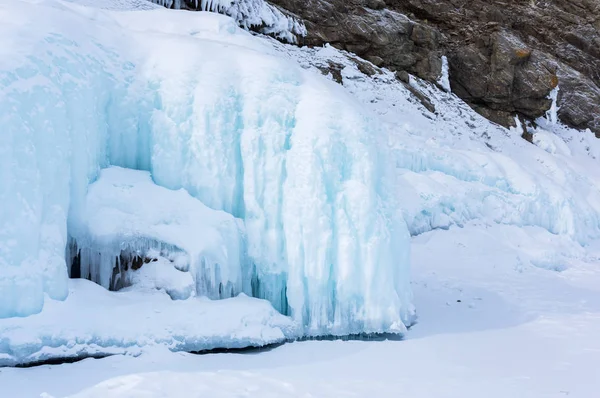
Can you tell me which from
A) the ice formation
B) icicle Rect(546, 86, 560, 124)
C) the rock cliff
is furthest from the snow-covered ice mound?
A: icicle Rect(546, 86, 560, 124)

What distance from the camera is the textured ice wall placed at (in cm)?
739

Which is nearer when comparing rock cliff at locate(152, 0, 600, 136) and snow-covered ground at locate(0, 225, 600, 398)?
snow-covered ground at locate(0, 225, 600, 398)

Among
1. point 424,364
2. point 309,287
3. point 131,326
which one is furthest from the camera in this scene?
point 309,287

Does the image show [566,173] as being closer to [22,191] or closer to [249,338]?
[249,338]

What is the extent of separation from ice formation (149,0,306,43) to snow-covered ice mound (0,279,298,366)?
12680 millimetres

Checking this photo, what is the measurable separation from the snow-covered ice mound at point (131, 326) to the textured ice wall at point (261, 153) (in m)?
0.62

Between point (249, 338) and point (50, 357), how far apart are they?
2.17 m

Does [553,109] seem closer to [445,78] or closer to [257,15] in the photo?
[445,78]

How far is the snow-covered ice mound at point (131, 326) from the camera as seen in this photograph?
19.4ft

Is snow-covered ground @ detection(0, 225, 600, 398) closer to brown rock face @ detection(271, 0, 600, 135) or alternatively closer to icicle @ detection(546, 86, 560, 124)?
brown rock face @ detection(271, 0, 600, 135)

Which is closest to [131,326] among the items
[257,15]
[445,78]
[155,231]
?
[155,231]

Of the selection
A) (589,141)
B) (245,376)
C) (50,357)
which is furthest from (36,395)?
(589,141)

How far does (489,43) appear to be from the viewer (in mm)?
23812

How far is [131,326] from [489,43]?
21.2 m
